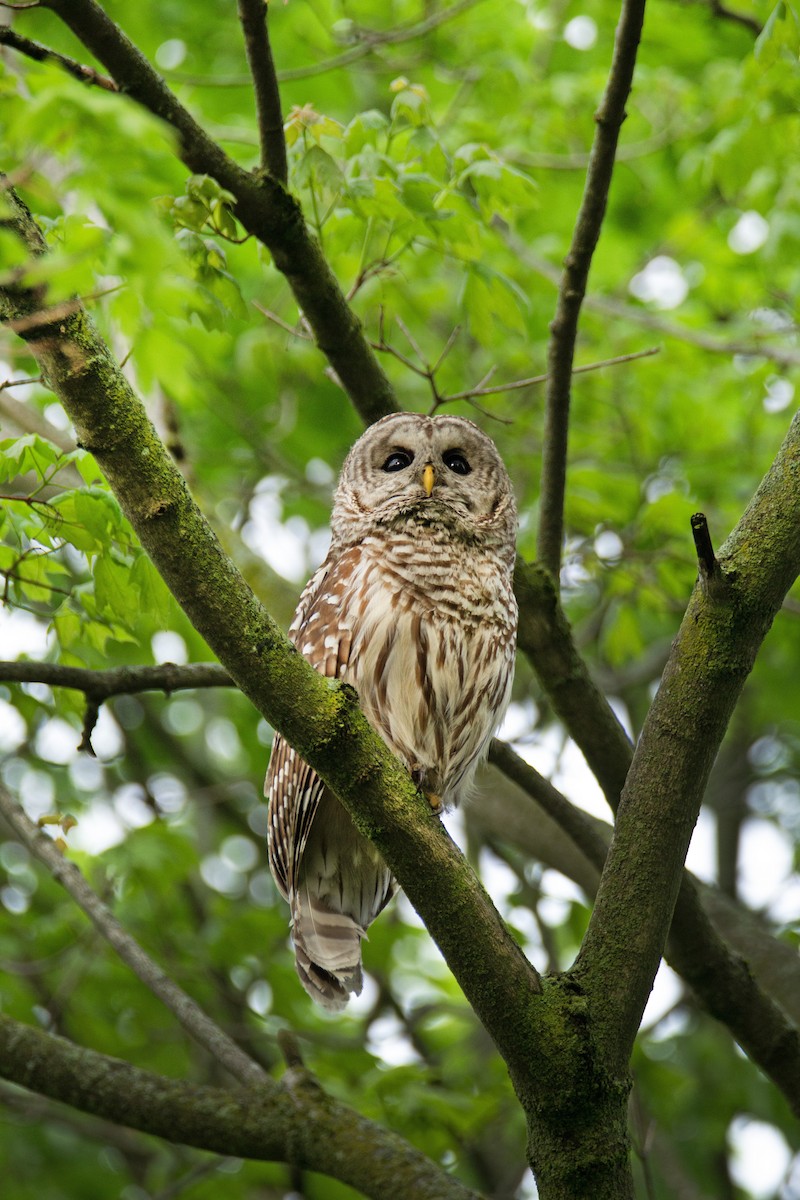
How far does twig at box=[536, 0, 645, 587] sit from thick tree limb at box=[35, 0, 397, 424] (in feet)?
1.91

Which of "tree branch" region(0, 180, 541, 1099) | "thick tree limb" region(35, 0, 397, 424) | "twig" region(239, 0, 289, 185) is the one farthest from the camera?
"twig" region(239, 0, 289, 185)

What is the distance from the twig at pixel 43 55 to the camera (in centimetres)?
290

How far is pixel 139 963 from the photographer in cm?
415

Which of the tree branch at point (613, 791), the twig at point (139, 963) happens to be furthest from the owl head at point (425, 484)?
the twig at point (139, 963)

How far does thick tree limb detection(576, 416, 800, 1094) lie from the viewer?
2902 mm

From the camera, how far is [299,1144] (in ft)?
12.2

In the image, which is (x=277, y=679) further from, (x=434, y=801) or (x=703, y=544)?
(x=434, y=801)

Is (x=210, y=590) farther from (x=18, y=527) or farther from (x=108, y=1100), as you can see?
(x=108, y=1100)

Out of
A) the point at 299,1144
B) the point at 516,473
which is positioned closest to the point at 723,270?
the point at 516,473

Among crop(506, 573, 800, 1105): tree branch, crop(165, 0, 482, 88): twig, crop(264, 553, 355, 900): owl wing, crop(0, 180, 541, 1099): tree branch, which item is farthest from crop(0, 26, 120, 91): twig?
crop(165, 0, 482, 88): twig

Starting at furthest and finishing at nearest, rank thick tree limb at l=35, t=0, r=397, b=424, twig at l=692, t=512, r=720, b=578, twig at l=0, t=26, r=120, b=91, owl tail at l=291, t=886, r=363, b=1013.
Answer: owl tail at l=291, t=886, r=363, b=1013 → thick tree limb at l=35, t=0, r=397, b=424 → twig at l=0, t=26, r=120, b=91 → twig at l=692, t=512, r=720, b=578

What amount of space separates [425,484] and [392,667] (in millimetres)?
699

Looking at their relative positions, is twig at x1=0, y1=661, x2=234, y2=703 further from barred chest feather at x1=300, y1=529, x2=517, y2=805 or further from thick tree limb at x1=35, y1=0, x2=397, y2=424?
thick tree limb at x1=35, y1=0, x2=397, y2=424

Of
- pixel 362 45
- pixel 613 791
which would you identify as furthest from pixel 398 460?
pixel 362 45
